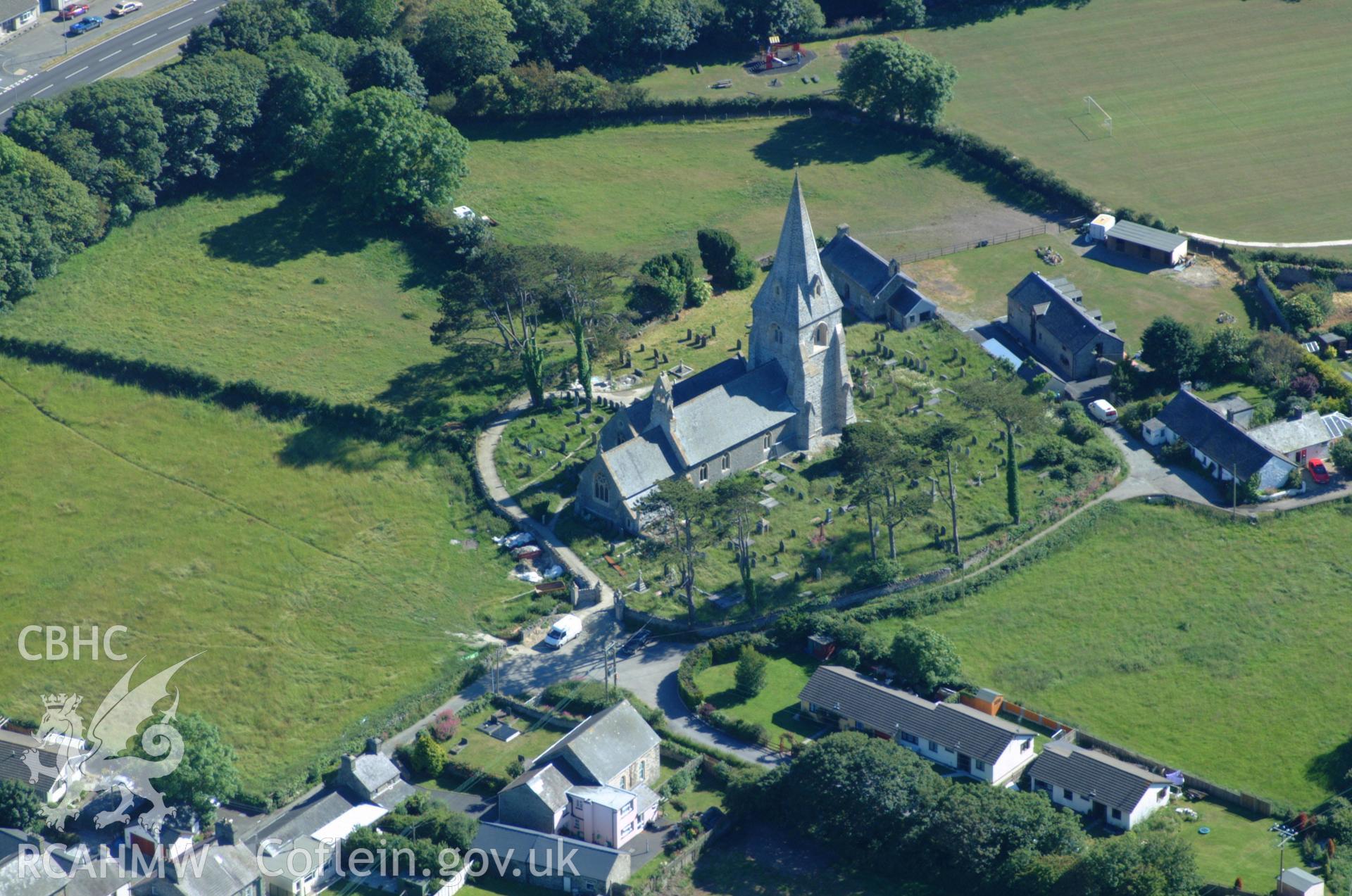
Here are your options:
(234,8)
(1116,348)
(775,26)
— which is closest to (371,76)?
(234,8)

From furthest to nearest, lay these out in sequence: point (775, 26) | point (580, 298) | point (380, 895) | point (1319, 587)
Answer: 1. point (775, 26)
2. point (580, 298)
3. point (1319, 587)
4. point (380, 895)

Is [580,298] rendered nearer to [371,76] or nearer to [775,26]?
[371,76]

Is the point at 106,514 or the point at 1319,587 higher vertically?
the point at 106,514

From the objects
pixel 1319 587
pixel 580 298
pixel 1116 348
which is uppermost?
pixel 580 298

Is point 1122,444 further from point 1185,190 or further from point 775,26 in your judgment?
point 775,26

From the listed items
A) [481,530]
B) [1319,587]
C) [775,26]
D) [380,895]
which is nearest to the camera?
[380,895]

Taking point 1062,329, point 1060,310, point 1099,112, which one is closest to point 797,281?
point 1062,329

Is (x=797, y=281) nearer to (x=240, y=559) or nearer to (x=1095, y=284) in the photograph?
(x=1095, y=284)

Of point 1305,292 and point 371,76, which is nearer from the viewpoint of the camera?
point 1305,292
